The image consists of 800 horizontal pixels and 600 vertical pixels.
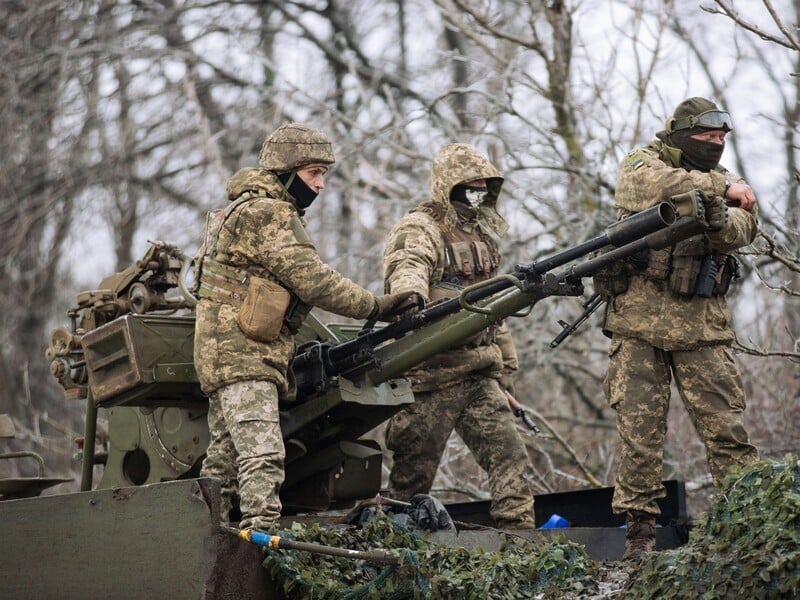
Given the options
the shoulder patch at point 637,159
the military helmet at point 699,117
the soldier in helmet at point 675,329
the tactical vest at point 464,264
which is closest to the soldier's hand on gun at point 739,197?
the soldier in helmet at point 675,329

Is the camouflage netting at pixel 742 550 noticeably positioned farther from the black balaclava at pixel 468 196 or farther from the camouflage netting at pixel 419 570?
the black balaclava at pixel 468 196

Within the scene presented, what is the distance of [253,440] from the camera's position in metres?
6.18

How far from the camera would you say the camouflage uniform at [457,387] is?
733cm

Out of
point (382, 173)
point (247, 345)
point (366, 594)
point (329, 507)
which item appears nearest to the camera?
point (366, 594)

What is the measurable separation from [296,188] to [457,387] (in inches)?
59.3

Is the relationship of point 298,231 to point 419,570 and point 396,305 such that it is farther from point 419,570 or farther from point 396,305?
point 419,570

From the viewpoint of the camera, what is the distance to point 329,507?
7328 millimetres

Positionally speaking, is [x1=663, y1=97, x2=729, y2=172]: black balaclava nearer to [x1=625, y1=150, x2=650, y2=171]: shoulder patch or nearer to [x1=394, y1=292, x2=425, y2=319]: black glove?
[x1=625, y1=150, x2=650, y2=171]: shoulder patch

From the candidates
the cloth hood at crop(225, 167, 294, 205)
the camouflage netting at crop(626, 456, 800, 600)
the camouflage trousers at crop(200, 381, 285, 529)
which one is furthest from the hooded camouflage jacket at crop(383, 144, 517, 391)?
the camouflage netting at crop(626, 456, 800, 600)

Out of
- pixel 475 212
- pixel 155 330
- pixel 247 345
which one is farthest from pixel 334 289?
pixel 475 212

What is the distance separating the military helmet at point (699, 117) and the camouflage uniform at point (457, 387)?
1245mm

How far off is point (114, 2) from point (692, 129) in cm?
1080

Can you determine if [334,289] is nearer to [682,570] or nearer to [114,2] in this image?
[682,570]

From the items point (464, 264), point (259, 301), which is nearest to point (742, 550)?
point (259, 301)
